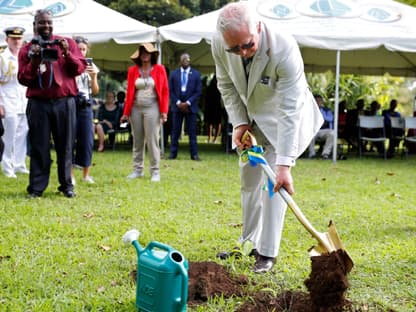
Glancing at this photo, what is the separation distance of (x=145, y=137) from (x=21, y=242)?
153 inches

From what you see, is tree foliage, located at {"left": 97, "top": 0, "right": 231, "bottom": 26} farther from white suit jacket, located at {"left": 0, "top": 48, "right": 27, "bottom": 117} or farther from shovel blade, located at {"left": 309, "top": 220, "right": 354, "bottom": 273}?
shovel blade, located at {"left": 309, "top": 220, "right": 354, "bottom": 273}

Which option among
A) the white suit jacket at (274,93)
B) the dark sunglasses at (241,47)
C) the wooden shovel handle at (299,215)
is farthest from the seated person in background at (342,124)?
the dark sunglasses at (241,47)

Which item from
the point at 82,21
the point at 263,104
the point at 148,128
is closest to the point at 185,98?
the point at 82,21

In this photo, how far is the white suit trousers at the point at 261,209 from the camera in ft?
13.1

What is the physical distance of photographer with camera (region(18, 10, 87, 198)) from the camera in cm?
618

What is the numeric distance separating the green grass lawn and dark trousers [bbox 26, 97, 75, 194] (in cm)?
26

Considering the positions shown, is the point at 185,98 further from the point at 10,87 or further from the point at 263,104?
the point at 263,104

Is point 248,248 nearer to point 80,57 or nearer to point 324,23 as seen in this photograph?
point 80,57

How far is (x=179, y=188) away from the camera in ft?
25.3

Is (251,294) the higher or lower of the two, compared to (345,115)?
higher

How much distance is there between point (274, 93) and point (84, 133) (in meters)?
4.23

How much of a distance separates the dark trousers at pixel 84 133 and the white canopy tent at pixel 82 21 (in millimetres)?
4303

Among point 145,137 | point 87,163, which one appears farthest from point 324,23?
point 87,163

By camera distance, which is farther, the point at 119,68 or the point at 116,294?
the point at 119,68
